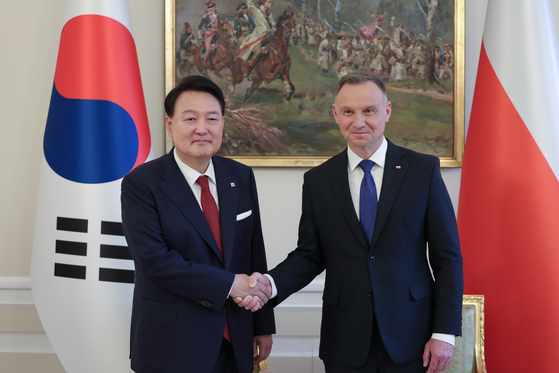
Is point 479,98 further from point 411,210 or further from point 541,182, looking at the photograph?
point 411,210

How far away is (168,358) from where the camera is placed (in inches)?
62.4

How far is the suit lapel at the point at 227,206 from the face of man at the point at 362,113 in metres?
0.50

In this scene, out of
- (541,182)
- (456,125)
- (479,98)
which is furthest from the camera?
(456,125)

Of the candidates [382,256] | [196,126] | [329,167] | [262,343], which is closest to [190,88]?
[196,126]

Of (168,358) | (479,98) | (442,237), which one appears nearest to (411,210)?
(442,237)

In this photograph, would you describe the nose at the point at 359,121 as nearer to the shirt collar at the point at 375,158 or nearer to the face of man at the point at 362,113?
the face of man at the point at 362,113

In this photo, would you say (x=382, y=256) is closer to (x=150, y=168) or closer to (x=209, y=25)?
(x=150, y=168)

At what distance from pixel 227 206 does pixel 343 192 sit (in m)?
0.46

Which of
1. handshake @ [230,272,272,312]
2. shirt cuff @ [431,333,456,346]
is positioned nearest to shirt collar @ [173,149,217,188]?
handshake @ [230,272,272,312]

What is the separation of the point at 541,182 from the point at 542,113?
1.25 ft

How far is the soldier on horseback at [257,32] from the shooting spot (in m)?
3.14

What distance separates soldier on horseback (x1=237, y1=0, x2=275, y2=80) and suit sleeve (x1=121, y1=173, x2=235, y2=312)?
5.85ft

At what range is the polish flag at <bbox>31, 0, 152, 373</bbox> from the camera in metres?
2.40

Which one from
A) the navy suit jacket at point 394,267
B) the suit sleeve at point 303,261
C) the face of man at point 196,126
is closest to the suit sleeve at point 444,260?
the navy suit jacket at point 394,267
